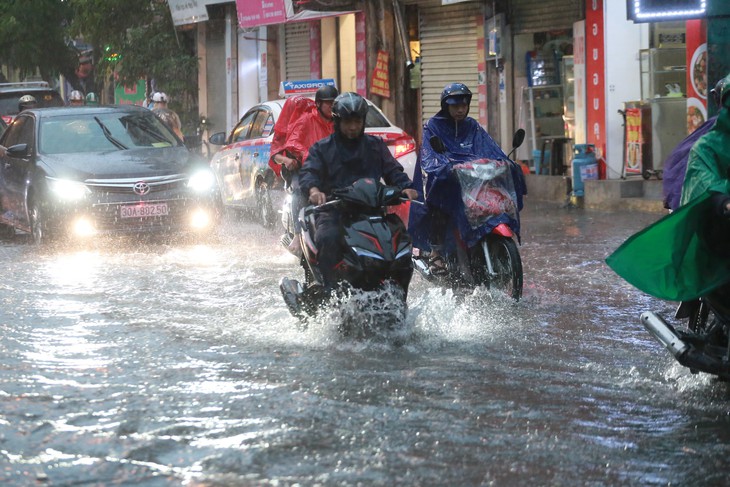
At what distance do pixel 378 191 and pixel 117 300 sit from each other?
3.20 m

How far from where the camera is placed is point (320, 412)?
586 cm

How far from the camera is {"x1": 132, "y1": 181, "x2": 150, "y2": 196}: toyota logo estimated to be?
45.5 ft

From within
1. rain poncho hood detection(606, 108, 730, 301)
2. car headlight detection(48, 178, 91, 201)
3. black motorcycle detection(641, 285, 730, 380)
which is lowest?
black motorcycle detection(641, 285, 730, 380)

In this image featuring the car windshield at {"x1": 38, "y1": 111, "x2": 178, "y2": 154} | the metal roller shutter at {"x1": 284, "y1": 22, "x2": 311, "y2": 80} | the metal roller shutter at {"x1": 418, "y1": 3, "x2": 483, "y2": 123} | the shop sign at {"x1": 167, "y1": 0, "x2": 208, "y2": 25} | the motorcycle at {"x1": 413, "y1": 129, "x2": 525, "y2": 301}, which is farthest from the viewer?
the shop sign at {"x1": 167, "y1": 0, "x2": 208, "y2": 25}

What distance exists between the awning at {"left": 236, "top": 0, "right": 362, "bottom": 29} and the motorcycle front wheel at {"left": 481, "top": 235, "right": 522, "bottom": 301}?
599 inches

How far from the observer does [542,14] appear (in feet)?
68.4

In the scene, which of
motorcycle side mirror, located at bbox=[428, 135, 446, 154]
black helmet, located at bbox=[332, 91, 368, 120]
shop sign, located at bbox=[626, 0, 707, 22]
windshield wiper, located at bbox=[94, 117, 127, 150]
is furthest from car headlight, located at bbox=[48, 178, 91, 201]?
black helmet, located at bbox=[332, 91, 368, 120]

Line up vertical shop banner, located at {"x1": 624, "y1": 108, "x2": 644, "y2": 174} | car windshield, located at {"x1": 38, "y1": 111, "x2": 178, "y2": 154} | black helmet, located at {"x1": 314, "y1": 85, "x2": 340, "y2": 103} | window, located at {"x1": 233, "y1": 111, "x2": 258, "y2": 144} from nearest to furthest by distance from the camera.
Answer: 1. black helmet, located at {"x1": 314, "y1": 85, "x2": 340, "y2": 103}
2. car windshield, located at {"x1": 38, "y1": 111, "x2": 178, "y2": 154}
3. window, located at {"x1": 233, "y1": 111, "x2": 258, "y2": 144}
4. vertical shop banner, located at {"x1": 624, "y1": 108, "x2": 644, "y2": 174}

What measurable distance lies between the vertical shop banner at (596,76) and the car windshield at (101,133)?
6756mm

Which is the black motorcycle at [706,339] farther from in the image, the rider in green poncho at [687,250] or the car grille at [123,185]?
the car grille at [123,185]

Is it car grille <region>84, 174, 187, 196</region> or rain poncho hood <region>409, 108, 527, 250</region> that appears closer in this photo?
rain poncho hood <region>409, 108, 527, 250</region>

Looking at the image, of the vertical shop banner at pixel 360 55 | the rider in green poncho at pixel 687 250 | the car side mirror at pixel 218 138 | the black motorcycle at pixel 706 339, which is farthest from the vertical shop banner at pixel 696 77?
the rider in green poncho at pixel 687 250

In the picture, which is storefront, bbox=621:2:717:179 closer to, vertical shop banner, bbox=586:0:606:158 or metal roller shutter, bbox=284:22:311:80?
vertical shop banner, bbox=586:0:606:158

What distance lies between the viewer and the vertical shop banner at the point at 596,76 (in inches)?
740
